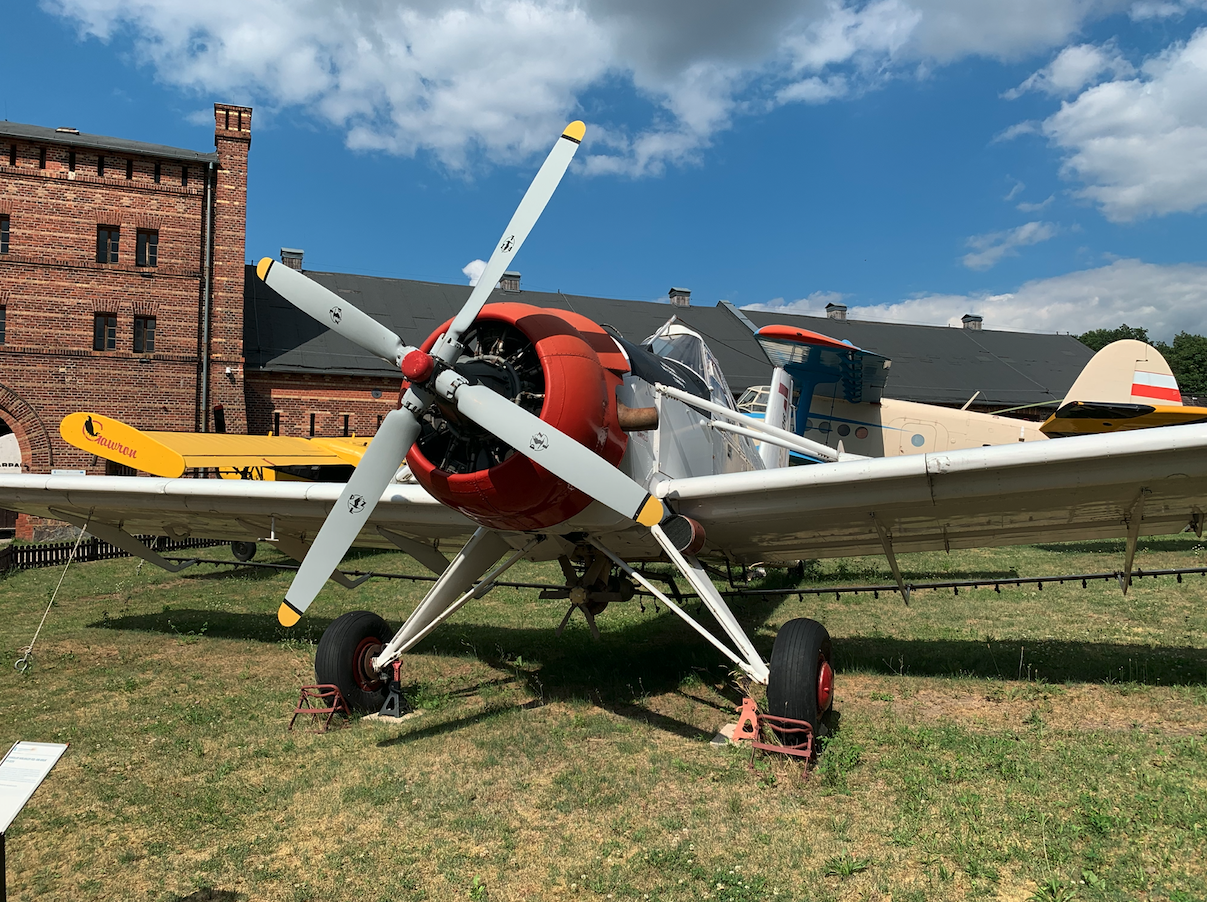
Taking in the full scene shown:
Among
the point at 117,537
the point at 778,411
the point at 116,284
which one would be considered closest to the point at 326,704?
the point at 117,537

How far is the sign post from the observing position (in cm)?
246

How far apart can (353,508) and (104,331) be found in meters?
20.6

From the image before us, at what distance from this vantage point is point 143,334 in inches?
835

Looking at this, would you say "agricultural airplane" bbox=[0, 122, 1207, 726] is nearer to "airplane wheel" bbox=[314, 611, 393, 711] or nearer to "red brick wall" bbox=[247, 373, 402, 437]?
"airplane wheel" bbox=[314, 611, 393, 711]

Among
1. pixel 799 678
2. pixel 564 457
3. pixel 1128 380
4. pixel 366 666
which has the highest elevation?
pixel 1128 380

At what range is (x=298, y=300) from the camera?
5.02 metres

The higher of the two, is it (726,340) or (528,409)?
(726,340)

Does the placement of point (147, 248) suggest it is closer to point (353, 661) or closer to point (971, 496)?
point (353, 661)

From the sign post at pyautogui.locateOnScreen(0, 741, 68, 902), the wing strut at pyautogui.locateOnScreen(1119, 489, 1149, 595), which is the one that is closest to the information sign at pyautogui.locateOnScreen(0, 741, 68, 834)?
the sign post at pyautogui.locateOnScreen(0, 741, 68, 902)

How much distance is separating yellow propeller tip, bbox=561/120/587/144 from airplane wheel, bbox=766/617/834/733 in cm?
369

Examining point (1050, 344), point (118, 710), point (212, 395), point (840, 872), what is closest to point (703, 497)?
point (840, 872)

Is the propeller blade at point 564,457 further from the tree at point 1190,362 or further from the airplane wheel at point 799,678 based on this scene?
the tree at point 1190,362

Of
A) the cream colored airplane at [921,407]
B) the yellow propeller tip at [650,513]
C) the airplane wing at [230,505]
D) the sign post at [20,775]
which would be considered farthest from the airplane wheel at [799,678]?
the cream colored airplane at [921,407]

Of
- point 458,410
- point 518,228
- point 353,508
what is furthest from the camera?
point 518,228
